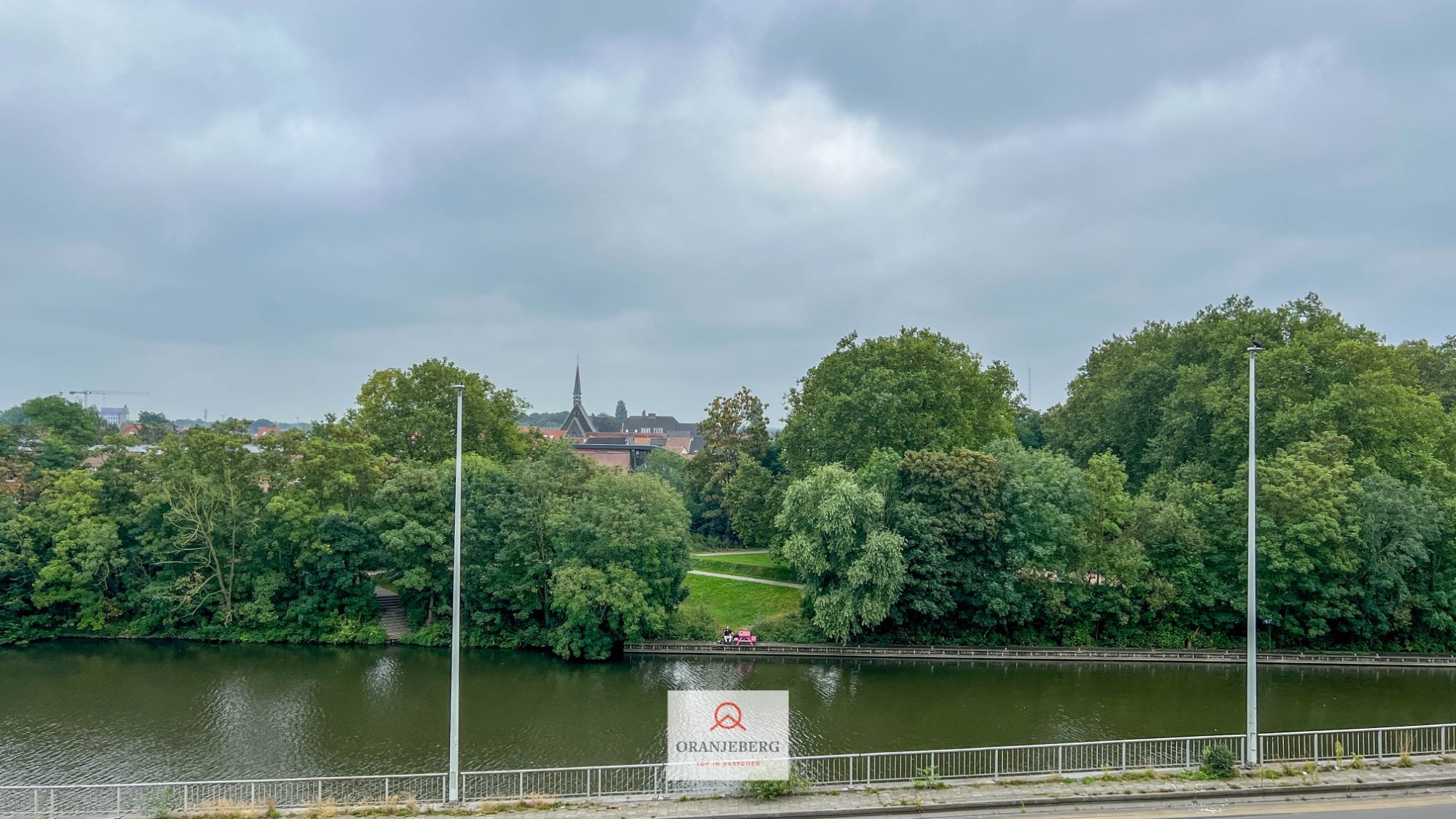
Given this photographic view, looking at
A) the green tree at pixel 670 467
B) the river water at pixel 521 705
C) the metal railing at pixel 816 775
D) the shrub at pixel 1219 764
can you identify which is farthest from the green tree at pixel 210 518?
the shrub at pixel 1219 764

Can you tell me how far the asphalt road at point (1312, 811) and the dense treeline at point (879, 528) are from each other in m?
16.2

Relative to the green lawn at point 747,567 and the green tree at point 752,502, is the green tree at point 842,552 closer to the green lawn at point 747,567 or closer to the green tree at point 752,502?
the green lawn at point 747,567

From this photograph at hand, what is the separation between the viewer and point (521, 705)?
24.6 m

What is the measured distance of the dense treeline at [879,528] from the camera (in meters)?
29.6

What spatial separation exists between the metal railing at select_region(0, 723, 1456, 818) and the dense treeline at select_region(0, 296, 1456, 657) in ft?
34.8

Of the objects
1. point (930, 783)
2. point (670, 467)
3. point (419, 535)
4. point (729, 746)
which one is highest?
point (670, 467)

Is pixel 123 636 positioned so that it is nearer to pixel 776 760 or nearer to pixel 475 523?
pixel 475 523

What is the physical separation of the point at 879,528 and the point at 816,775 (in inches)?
585

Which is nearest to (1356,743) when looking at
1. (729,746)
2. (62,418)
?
(729,746)

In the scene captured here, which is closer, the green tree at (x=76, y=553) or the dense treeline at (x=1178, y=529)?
the dense treeline at (x=1178, y=529)

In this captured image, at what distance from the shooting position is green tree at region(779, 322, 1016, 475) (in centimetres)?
3606

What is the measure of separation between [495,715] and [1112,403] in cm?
3805

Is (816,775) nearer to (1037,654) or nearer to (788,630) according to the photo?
(788,630)

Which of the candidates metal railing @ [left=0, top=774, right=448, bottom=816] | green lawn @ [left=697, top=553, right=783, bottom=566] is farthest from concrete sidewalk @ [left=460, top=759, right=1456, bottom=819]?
green lawn @ [left=697, top=553, right=783, bottom=566]
